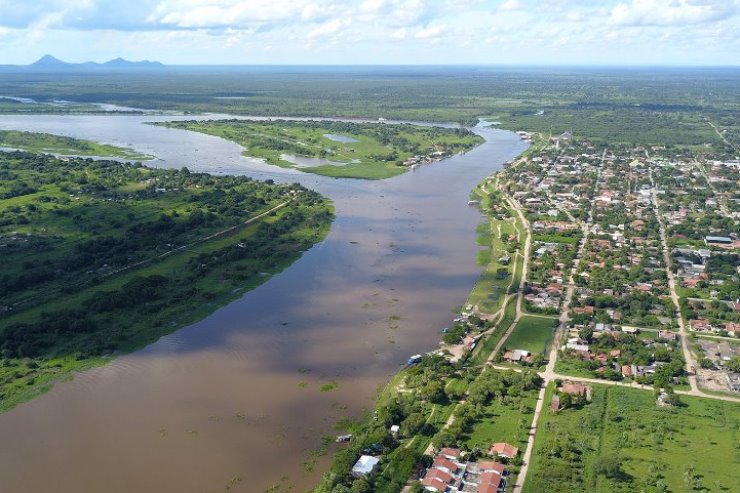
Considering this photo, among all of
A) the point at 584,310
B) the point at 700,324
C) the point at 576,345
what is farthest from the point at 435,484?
the point at 700,324

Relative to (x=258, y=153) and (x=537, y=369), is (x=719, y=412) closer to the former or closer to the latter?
(x=537, y=369)

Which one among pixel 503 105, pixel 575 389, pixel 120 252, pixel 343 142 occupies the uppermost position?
pixel 503 105

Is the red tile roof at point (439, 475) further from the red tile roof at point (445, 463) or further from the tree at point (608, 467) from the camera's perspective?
the tree at point (608, 467)

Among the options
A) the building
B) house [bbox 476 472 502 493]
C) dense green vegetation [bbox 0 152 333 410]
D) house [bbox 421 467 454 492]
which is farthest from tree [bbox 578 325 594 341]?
dense green vegetation [bbox 0 152 333 410]

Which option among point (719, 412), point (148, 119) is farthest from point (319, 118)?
point (719, 412)

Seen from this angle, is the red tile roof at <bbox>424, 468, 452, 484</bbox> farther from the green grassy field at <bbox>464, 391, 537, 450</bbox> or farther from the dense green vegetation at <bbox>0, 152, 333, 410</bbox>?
the dense green vegetation at <bbox>0, 152, 333, 410</bbox>

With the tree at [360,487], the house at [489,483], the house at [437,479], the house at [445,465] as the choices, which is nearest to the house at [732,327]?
the house at [489,483]

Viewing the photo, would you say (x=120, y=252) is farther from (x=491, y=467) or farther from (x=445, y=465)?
(x=491, y=467)
